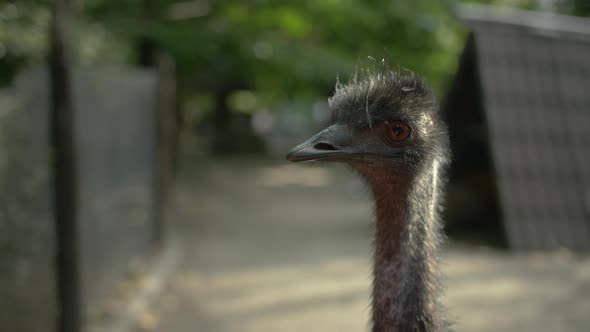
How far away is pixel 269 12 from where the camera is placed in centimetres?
676

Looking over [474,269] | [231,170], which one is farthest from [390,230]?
[231,170]

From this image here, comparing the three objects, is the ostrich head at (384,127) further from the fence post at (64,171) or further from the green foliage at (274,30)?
the green foliage at (274,30)

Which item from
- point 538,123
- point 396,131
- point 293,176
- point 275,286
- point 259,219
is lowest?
point 293,176

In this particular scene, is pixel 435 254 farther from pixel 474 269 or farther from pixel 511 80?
pixel 511 80

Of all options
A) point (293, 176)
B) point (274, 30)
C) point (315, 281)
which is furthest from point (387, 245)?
point (293, 176)

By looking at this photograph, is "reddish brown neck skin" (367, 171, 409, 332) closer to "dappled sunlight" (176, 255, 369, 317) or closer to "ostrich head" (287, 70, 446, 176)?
"ostrich head" (287, 70, 446, 176)

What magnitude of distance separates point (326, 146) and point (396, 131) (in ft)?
0.84

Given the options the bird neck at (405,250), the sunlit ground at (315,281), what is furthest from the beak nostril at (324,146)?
the sunlit ground at (315,281)

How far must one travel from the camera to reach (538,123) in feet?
28.5

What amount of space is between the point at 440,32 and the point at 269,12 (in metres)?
2.68

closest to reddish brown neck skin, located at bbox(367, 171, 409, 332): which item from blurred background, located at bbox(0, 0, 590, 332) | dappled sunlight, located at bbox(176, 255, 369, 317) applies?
blurred background, located at bbox(0, 0, 590, 332)

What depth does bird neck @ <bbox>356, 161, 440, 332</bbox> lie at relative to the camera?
2.23 meters

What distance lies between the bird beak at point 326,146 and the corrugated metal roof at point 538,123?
20.9 ft

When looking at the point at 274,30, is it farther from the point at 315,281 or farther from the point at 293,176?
the point at 293,176
